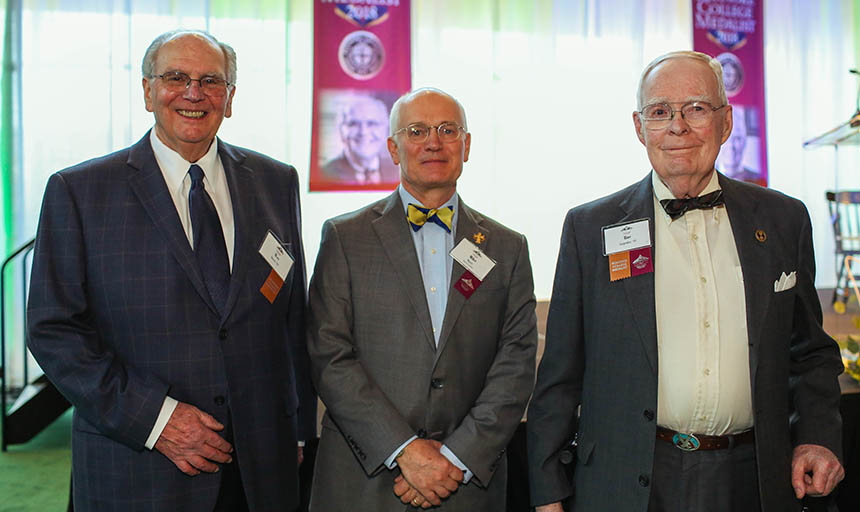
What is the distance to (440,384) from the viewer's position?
1981 millimetres

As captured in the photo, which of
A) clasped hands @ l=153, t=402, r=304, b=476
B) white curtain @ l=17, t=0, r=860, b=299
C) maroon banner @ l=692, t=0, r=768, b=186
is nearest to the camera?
clasped hands @ l=153, t=402, r=304, b=476

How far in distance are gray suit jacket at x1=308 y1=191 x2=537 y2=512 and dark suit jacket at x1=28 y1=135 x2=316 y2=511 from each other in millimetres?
182

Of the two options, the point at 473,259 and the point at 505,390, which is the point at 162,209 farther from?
the point at 505,390

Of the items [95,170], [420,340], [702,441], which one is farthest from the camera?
[420,340]

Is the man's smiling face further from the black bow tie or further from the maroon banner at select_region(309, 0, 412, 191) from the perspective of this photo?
the maroon banner at select_region(309, 0, 412, 191)

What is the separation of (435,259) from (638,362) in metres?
0.69

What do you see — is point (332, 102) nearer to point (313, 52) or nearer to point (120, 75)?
point (313, 52)

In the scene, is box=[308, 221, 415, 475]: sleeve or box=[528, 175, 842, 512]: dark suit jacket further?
box=[308, 221, 415, 475]: sleeve

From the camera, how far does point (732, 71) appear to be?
682 centimetres

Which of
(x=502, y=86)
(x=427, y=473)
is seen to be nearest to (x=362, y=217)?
(x=427, y=473)

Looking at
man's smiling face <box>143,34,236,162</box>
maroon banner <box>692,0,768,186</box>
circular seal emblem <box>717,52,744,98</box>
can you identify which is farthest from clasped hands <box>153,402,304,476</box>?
circular seal emblem <box>717,52,744,98</box>

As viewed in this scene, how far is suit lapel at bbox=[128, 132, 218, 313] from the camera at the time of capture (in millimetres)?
1830

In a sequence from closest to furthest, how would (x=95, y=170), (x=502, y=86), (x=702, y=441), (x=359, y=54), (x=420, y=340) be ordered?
1. (x=702, y=441)
2. (x=95, y=170)
3. (x=420, y=340)
4. (x=359, y=54)
5. (x=502, y=86)

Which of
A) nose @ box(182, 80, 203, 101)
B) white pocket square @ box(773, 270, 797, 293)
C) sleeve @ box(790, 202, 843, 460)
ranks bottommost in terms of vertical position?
sleeve @ box(790, 202, 843, 460)
